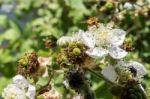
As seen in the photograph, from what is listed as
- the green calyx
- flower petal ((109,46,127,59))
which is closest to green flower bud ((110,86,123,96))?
flower petal ((109,46,127,59))

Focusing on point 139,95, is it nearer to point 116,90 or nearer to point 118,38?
point 116,90

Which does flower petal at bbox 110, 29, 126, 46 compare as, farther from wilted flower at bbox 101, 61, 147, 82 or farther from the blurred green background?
the blurred green background

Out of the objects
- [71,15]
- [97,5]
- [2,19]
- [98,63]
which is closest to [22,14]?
[2,19]

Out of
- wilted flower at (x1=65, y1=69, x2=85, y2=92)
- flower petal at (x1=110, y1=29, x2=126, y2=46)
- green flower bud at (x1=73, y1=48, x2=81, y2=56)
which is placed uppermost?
flower petal at (x1=110, y1=29, x2=126, y2=46)

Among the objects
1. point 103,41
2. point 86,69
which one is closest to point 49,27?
point 103,41

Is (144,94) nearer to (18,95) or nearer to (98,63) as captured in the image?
(98,63)

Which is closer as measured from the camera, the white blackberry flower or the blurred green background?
the white blackberry flower
